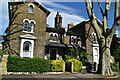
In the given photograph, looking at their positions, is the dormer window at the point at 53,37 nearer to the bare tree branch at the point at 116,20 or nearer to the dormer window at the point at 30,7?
the dormer window at the point at 30,7

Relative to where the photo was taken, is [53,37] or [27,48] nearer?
[27,48]

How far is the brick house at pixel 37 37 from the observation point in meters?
17.9

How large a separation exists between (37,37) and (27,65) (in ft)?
23.6

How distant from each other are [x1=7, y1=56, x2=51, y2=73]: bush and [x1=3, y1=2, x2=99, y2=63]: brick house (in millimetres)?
5683

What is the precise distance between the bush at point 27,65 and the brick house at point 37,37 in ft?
18.6

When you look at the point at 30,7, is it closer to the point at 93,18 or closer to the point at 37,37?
the point at 37,37

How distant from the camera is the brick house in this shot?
17.9m

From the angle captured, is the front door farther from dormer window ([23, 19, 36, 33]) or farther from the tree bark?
the tree bark

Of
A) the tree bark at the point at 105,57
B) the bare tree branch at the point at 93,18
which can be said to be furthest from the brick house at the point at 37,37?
the tree bark at the point at 105,57

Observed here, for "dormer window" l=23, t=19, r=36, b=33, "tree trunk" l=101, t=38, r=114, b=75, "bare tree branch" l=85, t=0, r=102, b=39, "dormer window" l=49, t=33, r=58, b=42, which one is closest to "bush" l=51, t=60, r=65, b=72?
"tree trunk" l=101, t=38, r=114, b=75

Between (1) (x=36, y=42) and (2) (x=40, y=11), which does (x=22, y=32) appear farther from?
(2) (x=40, y=11)

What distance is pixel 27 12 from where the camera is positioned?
19031mm

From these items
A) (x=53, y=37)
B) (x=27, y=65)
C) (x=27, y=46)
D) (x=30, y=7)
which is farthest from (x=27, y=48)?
(x=27, y=65)

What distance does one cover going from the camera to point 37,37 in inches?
749
